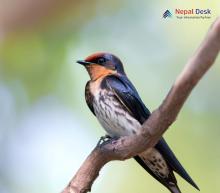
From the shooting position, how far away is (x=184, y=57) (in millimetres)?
1367

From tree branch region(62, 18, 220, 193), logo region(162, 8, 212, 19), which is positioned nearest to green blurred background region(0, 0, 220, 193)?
logo region(162, 8, 212, 19)

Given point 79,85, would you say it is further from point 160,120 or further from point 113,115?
point 160,120

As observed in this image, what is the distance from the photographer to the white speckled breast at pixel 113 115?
47.9 inches

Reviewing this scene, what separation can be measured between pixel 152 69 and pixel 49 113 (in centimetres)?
32

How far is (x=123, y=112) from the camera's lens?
4.02 ft

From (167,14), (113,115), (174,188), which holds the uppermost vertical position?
(167,14)

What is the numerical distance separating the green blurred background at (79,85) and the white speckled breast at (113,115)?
0.10 m

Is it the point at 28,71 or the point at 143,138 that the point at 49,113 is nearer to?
the point at 28,71

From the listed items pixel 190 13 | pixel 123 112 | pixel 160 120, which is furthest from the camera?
pixel 190 13

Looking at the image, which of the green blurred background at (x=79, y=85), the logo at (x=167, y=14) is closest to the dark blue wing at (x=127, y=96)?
the green blurred background at (x=79, y=85)

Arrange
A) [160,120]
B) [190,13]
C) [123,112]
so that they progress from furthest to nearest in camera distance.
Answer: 1. [190,13]
2. [123,112]
3. [160,120]

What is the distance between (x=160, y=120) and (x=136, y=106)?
341 mm

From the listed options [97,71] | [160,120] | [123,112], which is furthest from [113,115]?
[160,120]

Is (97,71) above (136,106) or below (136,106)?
above
